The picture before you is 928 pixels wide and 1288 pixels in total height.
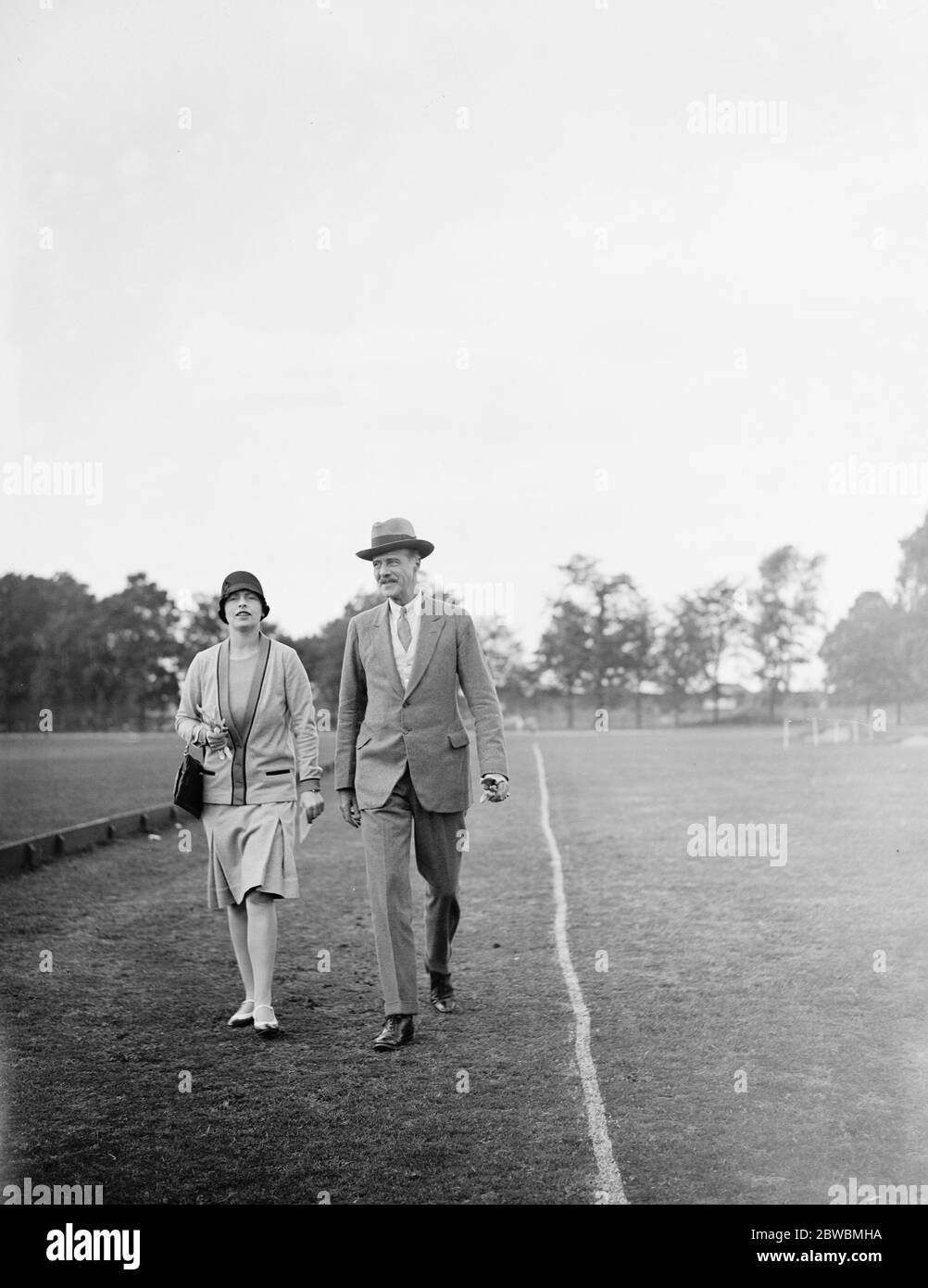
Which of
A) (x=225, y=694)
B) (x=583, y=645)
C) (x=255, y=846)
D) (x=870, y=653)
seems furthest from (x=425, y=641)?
(x=583, y=645)

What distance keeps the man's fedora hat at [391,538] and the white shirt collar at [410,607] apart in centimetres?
23

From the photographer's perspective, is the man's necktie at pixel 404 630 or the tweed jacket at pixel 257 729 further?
the man's necktie at pixel 404 630

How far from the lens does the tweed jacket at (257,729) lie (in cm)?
495

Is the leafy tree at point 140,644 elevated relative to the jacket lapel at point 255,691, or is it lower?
elevated

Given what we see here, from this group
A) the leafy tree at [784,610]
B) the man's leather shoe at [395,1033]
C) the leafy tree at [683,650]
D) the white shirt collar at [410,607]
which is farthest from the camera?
the leafy tree at [683,650]

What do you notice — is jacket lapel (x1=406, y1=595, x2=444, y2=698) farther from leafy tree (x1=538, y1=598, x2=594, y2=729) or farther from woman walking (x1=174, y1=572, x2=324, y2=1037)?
leafy tree (x1=538, y1=598, x2=594, y2=729)

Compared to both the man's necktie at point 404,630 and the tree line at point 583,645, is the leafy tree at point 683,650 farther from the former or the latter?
the man's necktie at point 404,630

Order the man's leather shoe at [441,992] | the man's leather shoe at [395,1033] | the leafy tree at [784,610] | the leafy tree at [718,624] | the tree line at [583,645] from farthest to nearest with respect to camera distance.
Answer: the leafy tree at [718,624]
the leafy tree at [784,610]
the tree line at [583,645]
the man's leather shoe at [441,992]
the man's leather shoe at [395,1033]

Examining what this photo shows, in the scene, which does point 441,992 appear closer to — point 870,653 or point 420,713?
point 420,713

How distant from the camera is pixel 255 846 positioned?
4.97 meters

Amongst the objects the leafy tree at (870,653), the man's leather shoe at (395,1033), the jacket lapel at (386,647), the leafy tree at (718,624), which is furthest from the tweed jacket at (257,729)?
the leafy tree at (718,624)

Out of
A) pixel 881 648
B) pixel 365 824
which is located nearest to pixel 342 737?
pixel 365 824

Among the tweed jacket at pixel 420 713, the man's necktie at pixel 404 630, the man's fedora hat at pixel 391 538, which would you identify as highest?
the man's fedora hat at pixel 391 538
